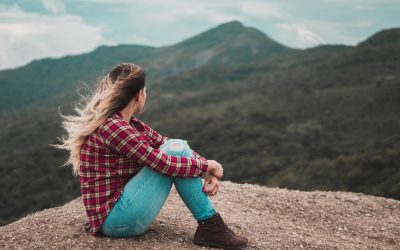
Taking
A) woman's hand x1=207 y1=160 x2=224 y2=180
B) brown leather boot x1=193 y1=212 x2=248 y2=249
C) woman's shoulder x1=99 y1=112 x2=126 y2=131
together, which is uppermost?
woman's shoulder x1=99 y1=112 x2=126 y2=131

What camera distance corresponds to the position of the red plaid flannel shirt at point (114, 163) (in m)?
4.74

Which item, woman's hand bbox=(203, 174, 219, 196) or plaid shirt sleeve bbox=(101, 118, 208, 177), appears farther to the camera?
woman's hand bbox=(203, 174, 219, 196)

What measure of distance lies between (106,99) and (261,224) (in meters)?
3.93

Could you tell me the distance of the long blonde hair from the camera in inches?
190

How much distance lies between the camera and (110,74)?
4.89m

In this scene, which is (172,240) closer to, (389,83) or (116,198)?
(116,198)

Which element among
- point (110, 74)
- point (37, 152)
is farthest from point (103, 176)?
point (37, 152)

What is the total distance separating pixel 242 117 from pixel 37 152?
56853mm

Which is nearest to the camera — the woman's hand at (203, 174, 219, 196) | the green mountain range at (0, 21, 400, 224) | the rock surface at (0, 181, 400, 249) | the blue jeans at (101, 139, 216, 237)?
the blue jeans at (101, 139, 216, 237)

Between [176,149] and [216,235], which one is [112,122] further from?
[216,235]

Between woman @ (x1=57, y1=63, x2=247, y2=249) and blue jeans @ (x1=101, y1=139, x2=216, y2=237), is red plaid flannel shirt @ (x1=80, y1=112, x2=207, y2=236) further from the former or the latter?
blue jeans @ (x1=101, y1=139, x2=216, y2=237)

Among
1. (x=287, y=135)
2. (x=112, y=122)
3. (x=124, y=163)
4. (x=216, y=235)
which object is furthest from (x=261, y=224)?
(x=287, y=135)

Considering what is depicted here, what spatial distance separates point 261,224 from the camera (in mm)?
7500

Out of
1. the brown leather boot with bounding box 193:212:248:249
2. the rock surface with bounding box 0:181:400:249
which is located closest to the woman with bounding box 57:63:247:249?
the brown leather boot with bounding box 193:212:248:249
